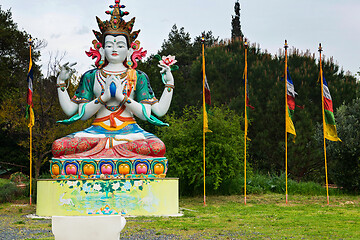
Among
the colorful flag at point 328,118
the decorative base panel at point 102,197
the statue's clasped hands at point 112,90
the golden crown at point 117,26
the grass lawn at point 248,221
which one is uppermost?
the golden crown at point 117,26

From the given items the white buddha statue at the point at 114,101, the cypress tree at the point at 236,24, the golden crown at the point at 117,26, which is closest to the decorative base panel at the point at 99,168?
the white buddha statue at the point at 114,101

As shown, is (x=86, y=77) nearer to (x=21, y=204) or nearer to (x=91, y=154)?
(x=91, y=154)

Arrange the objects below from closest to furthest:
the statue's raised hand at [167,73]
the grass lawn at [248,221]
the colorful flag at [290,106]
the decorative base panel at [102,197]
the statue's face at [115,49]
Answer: the grass lawn at [248,221] → the decorative base panel at [102,197] → the statue's raised hand at [167,73] → the statue's face at [115,49] → the colorful flag at [290,106]

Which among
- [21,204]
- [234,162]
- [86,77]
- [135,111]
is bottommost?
[21,204]

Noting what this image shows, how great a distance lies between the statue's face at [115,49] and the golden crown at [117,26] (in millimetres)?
171

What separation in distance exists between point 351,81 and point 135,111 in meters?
15.2

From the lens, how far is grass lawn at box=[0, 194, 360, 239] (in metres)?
10.1

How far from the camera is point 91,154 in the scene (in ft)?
46.2

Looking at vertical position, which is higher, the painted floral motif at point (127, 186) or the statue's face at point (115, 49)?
the statue's face at point (115, 49)

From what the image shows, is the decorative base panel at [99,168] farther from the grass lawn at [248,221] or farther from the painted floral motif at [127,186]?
the grass lawn at [248,221]

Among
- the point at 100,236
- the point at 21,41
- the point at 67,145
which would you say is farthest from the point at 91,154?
the point at 21,41

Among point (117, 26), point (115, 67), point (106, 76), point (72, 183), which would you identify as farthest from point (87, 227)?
point (117, 26)

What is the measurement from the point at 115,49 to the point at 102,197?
4.35m

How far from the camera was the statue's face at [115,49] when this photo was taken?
15.3 m
